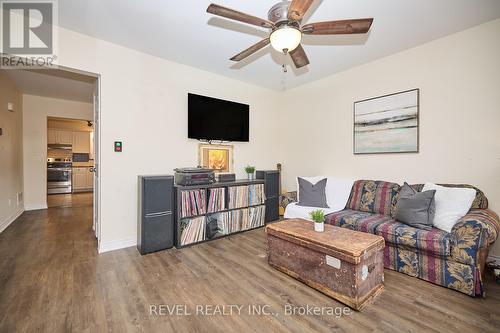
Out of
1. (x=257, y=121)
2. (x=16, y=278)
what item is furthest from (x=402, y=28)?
(x=16, y=278)

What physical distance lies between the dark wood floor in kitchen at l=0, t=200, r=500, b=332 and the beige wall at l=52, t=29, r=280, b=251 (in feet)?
2.02

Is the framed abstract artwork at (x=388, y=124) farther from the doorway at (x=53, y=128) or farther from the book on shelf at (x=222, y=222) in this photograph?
the doorway at (x=53, y=128)

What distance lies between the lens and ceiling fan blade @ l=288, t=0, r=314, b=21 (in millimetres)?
1458

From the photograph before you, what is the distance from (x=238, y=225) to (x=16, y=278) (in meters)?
2.45

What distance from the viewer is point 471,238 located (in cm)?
181

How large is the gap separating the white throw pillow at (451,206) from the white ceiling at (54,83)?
495 cm

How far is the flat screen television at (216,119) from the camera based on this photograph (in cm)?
343

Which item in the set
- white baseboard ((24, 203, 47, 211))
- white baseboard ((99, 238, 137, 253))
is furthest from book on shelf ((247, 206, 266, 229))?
white baseboard ((24, 203, 47, 211))

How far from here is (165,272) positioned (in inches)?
89.2

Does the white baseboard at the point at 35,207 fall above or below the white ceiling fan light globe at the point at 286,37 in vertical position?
below

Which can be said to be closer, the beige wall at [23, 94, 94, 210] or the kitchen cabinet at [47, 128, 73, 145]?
the beige wall at [23, 94, 94, 210]

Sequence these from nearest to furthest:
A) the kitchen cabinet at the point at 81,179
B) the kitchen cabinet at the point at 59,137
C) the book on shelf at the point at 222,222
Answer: the book on shelf at the point at 222,222
the kitchen cabinet at the point at 59,137
the kitchen cabinet at the point at 81,179

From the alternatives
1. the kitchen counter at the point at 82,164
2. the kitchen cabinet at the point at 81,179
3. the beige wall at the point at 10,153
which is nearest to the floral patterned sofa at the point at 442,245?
the beige wall at the point at 10,153

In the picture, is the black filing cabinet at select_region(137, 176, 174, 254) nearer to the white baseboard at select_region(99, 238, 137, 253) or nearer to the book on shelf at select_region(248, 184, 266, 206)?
the white baseboard at select_region(99, 238, 137, 253)
